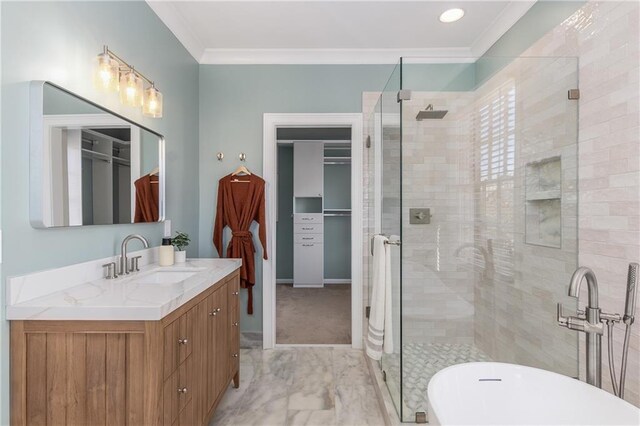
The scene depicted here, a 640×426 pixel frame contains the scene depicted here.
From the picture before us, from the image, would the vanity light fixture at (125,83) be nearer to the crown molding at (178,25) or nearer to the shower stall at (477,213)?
the crown molding at (178,25)

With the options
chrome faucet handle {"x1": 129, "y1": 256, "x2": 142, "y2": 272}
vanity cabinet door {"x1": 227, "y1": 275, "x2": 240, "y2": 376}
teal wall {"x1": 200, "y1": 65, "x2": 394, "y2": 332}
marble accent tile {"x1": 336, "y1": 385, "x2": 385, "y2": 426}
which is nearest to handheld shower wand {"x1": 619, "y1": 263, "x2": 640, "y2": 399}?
marble accent tile {"x1": 336, "y1": 385, "x2": 385, "y2": 426}

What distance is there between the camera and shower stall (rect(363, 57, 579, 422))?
5.56 ft

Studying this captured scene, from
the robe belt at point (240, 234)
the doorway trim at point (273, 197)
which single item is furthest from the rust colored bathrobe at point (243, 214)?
the doorway trim at point (273, 197)

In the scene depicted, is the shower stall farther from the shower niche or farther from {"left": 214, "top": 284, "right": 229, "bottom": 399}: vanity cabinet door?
{"left": 214, "top": 284, "right": 229, "bottom": 399}: vanity cabinet door

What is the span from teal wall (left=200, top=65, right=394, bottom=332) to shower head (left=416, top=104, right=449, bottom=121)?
857 mm

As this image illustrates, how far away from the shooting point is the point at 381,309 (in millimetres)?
2000

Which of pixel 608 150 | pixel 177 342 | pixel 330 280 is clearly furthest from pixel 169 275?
pixel 330 280

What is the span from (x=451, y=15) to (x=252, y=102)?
5.65 feet

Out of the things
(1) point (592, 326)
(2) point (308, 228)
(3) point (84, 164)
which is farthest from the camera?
(2) point (308, 228)

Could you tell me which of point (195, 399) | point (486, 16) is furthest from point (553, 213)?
point (195, 399)

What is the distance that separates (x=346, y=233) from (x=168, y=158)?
11.8 feet

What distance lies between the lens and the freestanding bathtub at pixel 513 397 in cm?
107

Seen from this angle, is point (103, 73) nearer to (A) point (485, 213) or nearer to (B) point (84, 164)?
(B) point (84, 164)

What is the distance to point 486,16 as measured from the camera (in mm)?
2275
